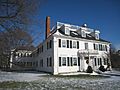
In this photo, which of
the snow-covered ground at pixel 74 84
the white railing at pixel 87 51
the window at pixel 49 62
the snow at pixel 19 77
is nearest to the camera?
the snow-covered ground at pixel 74 84

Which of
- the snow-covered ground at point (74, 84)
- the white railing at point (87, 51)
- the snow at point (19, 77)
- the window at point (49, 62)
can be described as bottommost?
the snow at point (19, 77)

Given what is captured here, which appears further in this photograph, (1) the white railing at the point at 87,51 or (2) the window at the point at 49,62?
(1) the white railing at the point at 87,51

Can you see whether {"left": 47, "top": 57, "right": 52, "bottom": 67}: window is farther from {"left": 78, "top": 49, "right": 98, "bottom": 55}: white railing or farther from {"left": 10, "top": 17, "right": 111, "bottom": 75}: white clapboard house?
{"left": 78, "top": 49, "right": 98, "bottom": 55}: white railing

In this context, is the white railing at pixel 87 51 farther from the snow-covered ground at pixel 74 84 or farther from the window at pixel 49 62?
the snow-covered ground at pixel 74 84

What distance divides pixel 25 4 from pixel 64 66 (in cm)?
1588

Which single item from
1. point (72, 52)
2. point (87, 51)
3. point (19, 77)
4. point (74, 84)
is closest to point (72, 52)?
point (72, 52)

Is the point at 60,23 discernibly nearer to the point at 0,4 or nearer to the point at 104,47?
the point at 104,47

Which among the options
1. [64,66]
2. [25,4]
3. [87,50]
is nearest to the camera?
[25,4]

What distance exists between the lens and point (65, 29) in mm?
28141

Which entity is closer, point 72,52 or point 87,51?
point 72,52

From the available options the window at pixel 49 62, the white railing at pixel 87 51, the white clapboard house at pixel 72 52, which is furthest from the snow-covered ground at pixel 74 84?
the white railing at pixel 87 51

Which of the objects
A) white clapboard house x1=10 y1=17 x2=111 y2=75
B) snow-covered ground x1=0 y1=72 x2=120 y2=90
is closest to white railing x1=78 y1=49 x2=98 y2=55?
white clapboard house x1=10 y1=17 x2=111 y2=75

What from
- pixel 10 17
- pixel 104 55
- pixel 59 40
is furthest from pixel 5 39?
pixel 104 55

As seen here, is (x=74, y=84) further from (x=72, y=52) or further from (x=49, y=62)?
(x=49, y=62)
